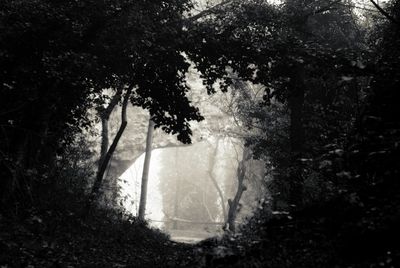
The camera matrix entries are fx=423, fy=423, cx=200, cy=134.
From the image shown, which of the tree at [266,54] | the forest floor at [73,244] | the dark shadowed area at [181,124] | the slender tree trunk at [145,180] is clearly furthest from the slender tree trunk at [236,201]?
the forest floor at [73,244]

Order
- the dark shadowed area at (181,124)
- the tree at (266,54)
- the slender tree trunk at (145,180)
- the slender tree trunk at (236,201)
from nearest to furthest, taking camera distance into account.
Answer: the dark shadowed area at (181,124)
the tree at (266,54)
the slender tree trunk at (145,180)
the slender tree trunk at (236,201)

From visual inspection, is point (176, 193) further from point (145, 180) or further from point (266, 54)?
point (266, 54)

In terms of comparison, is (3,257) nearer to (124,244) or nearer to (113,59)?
(124,244)

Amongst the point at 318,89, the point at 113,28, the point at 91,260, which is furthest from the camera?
the point at 318,89

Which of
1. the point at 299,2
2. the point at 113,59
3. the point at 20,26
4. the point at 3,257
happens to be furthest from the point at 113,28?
the point at 299,2

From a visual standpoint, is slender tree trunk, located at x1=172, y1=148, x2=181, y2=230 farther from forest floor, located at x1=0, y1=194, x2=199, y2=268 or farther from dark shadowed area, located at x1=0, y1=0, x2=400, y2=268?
forest floor, located at x1=0, y1=194, x2=199, y2=268

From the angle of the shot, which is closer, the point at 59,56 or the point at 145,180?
the point at 59,56

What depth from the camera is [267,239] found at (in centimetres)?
697

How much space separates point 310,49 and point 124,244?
695 centimetres

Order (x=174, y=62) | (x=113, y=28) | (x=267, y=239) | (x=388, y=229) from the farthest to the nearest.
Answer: (x=174, y=62), (x=113, y=28), (x=267, y=239), (x=388, y=229)

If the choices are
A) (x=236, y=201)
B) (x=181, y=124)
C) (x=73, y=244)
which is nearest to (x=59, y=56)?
(x=73, y=244)

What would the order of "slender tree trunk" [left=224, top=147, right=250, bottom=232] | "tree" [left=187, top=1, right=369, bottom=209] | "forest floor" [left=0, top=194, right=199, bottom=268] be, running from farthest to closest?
1. "slender tree trunk" [left=224, top=147, right=250, bottom=232]
2. "tree" [left=187, top=1, right=369, bottom=209]
3. "forest floor" [left=0, top=194, right=199, bottom=268]

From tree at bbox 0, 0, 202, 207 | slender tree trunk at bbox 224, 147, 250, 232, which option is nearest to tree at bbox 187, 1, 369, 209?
tree at bbox 0, 0, 202, 207

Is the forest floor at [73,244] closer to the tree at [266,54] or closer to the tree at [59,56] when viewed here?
the tree at [59,56]
